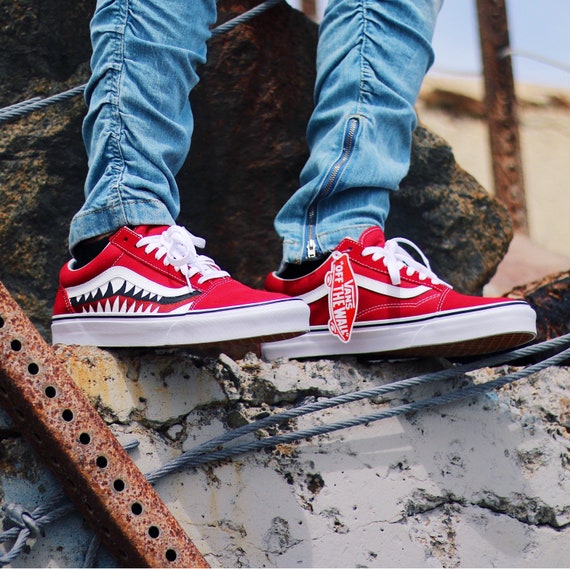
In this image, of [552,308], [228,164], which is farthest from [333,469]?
[228,164]

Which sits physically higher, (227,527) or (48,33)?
(48,33)

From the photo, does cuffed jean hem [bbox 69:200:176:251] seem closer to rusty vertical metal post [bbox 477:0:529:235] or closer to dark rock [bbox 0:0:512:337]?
dark rock [bbox 0:0:512:337]

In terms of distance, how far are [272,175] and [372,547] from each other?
2.83 ft

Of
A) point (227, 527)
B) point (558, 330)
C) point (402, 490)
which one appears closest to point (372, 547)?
point (402, 490)

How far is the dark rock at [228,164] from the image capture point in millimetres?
1686

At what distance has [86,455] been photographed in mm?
1018

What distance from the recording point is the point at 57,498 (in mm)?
1087

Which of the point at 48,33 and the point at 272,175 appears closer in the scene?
the point at 48,33

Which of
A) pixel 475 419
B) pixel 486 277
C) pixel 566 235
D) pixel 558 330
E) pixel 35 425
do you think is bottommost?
pixel 566 235

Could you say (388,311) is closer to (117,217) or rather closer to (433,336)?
(433,336)

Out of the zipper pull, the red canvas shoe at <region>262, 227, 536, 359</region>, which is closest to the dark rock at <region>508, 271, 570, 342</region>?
the red canvas shoe at <region>262, 227, 536, 359</region>

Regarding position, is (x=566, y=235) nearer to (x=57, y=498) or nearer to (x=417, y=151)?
(x=417, y=151)

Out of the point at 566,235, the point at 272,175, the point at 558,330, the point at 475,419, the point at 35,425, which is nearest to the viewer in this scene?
the point at 35,425

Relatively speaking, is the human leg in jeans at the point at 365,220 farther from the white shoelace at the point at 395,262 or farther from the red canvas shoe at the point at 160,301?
the red canvas shoe at the point at 160,301
